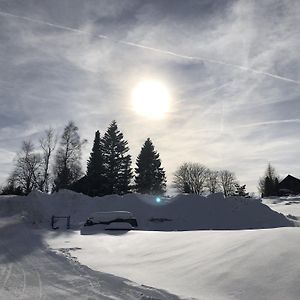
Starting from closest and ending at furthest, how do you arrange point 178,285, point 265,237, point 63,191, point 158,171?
point 178,285 → point 265,237 → point 63,191 → point 158,171

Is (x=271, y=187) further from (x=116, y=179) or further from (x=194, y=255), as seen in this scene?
(x=194, y=255)

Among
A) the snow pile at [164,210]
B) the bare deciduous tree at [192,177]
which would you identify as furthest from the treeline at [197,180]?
the snow pile at [164,210]

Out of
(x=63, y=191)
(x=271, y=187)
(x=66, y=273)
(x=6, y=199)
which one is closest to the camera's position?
(x=66, y=273)

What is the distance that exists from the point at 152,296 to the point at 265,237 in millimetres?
3239

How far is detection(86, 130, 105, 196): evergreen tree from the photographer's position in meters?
60.1

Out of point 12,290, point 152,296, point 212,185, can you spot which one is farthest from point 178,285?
point 212,185

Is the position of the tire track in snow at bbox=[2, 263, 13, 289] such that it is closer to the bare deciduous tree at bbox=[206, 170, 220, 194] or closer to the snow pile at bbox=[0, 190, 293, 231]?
the snow pile at bbox=[0, 190, 293, 231]

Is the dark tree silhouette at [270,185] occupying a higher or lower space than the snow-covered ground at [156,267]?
higher

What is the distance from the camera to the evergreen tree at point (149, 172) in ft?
218

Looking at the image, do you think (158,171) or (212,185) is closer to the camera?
(158,171)

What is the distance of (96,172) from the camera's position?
61812mm

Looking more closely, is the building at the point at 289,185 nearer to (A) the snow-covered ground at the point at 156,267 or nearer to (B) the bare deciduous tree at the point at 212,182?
(B) the bare deciduous tree at the point at 212,182

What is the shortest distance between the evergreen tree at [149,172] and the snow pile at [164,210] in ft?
91.3

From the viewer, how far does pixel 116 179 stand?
63219 mm
